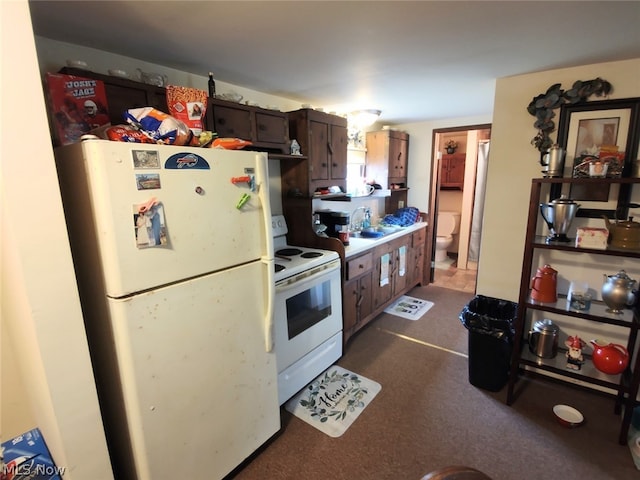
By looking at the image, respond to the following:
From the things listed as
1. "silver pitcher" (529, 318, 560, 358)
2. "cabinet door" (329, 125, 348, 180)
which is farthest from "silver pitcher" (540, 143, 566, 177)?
"cabinet door" (329, 125, 348, 180)

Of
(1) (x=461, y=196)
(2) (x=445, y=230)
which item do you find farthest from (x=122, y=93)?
(1) (x=461, y=196)

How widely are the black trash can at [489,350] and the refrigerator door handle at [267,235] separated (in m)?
1.46

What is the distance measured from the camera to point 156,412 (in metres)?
1.25

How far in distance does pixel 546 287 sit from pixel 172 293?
2.15m

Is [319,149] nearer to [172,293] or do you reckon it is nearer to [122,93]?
[122,93]

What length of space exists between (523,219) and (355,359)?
170cm

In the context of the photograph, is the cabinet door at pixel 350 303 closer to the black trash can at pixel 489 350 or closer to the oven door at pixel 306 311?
the oven door at pixel 306 311

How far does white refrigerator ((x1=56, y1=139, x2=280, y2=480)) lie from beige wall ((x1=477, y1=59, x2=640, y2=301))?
184cm

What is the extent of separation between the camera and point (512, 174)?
2.32m

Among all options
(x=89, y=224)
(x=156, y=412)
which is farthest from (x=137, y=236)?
(x=156, y=412)

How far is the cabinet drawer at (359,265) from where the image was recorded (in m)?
2.63

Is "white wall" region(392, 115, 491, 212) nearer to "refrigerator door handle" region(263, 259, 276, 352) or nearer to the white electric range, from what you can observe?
the white electric range

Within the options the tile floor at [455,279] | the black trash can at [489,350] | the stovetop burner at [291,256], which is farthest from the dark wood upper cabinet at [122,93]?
the tile floor at [455,279]

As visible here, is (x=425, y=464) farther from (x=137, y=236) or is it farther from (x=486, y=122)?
(x=486, y=122)
